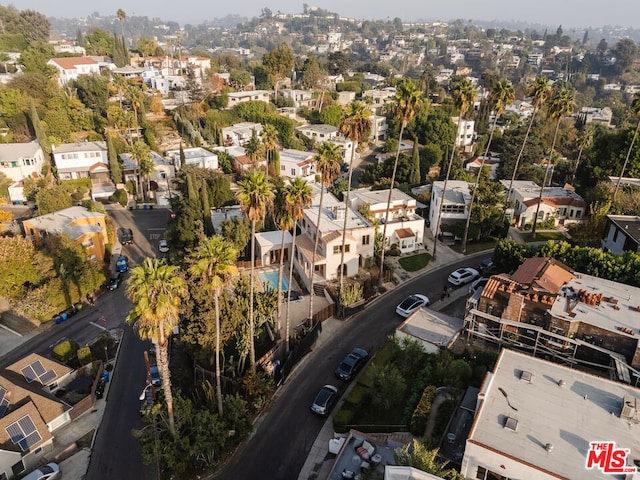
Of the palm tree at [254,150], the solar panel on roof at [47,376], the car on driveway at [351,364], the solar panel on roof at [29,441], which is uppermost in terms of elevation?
the palm tree at [254,150]

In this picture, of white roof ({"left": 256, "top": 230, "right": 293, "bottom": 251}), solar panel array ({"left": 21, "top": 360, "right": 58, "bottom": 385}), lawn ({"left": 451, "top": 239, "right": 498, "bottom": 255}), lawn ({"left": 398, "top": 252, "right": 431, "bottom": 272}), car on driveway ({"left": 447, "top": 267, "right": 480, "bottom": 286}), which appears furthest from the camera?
lawn ({"left": 451, "top": 239, "right": 498, "bottom": 255})

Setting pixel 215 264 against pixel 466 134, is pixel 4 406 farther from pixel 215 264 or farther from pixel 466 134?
pixel 466 134

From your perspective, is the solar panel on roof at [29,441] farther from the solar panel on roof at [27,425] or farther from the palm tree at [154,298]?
the palm tree at [154,298]

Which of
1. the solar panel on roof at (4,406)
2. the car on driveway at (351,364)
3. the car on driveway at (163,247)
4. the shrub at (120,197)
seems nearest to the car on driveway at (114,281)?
the car on driveway at (163,247)

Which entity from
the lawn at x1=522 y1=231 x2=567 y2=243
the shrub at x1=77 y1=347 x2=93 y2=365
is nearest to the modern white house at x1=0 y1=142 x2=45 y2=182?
the shrub at x1=77 y1=347 x2=93 y2=365

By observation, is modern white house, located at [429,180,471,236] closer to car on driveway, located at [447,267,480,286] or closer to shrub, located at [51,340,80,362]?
car on driveway, located at [447,267,480,286]

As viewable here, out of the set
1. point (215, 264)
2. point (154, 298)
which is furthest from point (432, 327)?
point (154, 298)

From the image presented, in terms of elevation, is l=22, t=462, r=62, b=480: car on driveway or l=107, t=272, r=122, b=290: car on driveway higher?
l=22, t=462, r=62, b=480: car on driveway
